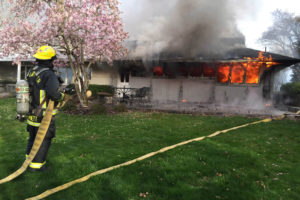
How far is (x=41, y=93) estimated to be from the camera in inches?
141

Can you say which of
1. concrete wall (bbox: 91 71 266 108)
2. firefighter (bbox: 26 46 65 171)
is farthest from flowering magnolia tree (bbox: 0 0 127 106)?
firefighter (bbox: 26 46 65 171)

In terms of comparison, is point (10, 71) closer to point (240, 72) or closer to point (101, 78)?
point (101, 78)

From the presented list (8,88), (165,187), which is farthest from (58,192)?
(8,88)

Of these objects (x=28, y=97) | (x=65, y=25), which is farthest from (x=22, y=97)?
(x=65, y=25)

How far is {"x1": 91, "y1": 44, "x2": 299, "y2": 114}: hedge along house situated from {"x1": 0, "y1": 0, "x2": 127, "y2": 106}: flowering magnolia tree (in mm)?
3822

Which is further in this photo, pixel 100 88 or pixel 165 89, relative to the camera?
pixel 100 88

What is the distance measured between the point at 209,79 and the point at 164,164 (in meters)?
11.0

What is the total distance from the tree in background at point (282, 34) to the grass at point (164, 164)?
35050 millimetres

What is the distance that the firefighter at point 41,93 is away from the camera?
353cm

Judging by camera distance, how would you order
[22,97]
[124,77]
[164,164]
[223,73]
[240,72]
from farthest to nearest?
[124,77]
[223,73]
[240,72]
[164,164]
[22,97]

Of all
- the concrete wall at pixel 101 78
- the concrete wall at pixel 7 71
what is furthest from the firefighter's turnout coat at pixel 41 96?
the concrete wall at pixel 7 71

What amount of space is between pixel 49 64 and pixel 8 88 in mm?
18249

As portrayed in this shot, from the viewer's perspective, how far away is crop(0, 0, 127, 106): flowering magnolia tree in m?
9.49

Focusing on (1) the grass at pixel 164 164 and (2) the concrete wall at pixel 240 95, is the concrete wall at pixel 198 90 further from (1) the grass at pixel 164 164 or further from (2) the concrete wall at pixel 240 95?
(1) the grass at pixel 164 164
